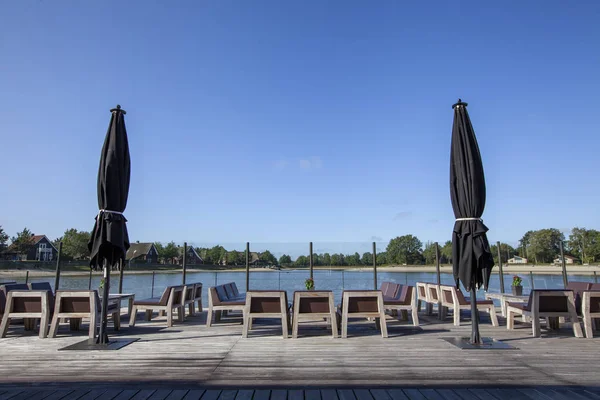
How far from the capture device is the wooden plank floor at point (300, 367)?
2.63 metres

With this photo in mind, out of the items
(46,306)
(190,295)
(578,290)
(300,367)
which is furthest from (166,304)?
(578,290)

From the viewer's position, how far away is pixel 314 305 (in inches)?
197

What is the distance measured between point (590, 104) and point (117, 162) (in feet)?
44.5

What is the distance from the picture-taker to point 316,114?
46.9ft

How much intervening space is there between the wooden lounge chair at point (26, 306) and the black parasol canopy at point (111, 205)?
1.17m

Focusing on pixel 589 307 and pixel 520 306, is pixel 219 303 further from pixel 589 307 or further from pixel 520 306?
pixel 589 307

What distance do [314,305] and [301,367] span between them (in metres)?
1.70

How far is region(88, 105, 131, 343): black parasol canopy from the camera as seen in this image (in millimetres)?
4469

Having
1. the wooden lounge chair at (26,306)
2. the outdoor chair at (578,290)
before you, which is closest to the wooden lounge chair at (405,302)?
the outdoor chair at (578,290)

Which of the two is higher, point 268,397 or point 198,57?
point 198,57

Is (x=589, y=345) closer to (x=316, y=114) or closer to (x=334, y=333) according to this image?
(x=334, y=333)

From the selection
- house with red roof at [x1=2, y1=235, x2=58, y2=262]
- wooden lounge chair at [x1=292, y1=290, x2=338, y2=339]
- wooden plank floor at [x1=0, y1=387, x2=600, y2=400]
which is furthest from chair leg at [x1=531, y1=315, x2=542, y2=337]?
house with red roof at [x1=2, y1=235, x2=58, y2=262]

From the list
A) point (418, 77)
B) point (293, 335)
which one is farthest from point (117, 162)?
point (418, 77)

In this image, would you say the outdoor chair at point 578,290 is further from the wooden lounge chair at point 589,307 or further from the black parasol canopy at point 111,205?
the black parasol canopy at point 111,205
